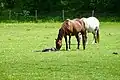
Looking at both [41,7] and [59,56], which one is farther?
[41,7]

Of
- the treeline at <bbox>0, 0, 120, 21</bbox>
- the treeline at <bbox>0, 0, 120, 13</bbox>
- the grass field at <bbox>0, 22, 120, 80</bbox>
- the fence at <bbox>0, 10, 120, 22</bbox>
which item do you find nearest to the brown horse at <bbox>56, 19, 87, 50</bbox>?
the grass field at <bbox>0, 22, 120, 80</bbox>

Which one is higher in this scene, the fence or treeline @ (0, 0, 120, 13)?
treeline @ (0, 0, 120, 13)

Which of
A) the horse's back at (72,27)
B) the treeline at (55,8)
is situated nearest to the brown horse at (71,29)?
the horse's back at (72,27)

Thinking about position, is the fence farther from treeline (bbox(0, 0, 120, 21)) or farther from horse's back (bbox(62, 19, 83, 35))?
horse's back (bbox(62, 19, 83, 35))

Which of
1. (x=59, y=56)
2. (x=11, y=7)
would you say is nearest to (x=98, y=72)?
(x=59, y=56)

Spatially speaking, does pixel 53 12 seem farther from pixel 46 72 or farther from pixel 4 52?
pixel 46 72

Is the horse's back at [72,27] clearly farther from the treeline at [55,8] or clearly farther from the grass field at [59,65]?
the treeline at [55,8]

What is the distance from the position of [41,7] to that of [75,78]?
54.0 meters

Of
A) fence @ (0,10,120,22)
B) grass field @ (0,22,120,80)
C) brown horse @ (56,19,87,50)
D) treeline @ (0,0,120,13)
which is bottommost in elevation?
fence @ (0,10,120,22)

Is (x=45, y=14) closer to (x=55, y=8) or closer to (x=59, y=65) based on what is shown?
(x=55, y=8)

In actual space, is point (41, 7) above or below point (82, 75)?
below

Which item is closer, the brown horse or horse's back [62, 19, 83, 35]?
the brown horse

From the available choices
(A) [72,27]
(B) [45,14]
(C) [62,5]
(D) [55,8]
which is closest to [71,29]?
Answer: (A) [72,27]

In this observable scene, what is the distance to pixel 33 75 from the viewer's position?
1538 centimetres
